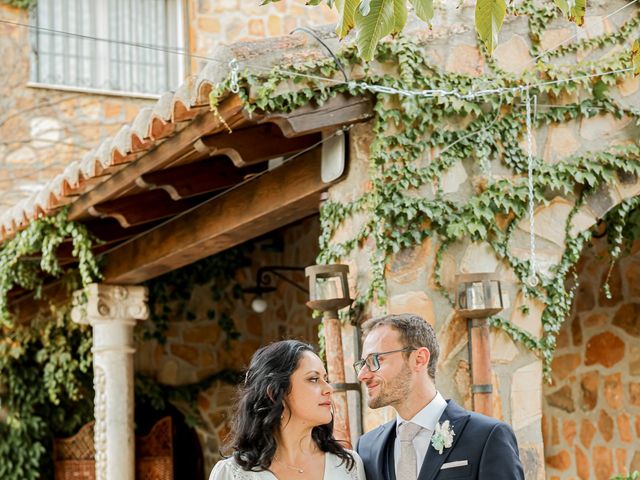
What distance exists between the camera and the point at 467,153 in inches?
178

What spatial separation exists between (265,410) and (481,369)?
156 centimetres

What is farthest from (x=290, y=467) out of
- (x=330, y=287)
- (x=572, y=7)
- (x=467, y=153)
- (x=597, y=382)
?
(x=597, y=382)

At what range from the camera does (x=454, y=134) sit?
4.52m

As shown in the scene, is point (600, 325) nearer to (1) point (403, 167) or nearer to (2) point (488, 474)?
(1) point (403, 167)

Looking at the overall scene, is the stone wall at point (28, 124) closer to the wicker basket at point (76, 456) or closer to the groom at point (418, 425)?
the wicker basket at point (76, 456)

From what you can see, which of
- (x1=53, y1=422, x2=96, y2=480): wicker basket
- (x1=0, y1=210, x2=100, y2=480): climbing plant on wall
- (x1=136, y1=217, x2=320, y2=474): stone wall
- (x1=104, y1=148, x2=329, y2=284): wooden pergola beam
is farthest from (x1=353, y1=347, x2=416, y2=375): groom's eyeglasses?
(x1=53, y1=422, x2=96, y2=480): wicker basket

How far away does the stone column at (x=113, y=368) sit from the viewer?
272 inches

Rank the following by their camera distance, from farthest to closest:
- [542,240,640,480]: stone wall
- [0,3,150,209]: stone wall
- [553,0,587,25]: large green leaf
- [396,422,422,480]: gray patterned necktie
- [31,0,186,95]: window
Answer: [31,0,186,95]: window, [0,3,150,209]: stone wall, [542,240,640,480]: stone wall, [396,422,422,480]: gray patterned necktie, [553,0,587,25]: large green leaf

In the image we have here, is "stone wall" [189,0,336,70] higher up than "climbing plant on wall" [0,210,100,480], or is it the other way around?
"stone wall" [189,0,336,70]

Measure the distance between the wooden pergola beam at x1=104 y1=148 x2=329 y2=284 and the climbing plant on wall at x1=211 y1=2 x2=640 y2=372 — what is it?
26 centimetres

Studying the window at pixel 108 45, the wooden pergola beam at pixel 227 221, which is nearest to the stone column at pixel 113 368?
the wooden pergola beam at pixel 227 221

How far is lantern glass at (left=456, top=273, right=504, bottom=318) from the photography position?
167 inches

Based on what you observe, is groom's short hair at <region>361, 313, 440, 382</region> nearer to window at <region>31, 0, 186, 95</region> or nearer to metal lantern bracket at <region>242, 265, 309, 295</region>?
metal lantern bracket at <region>242, 265, 309, 295</region>

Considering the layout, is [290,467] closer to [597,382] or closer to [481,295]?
[481,295]
